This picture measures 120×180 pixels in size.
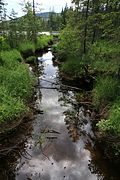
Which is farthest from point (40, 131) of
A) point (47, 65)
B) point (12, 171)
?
point (47, 65)

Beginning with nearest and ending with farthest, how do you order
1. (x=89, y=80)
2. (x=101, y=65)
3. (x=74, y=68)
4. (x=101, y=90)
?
(x=101, y=90), (x=101, y=65), (x=89, y=80), (x=74, y=68)

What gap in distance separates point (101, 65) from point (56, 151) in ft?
39.8

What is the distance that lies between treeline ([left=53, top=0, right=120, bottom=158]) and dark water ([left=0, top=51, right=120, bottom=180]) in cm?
105

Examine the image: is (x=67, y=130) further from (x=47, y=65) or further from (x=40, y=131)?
(x=47, y=65)

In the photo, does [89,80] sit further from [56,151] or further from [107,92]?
[56,151]

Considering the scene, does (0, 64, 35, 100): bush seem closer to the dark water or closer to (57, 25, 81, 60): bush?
the dark water

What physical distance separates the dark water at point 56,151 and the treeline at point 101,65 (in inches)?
41.5

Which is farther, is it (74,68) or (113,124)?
(74,68)

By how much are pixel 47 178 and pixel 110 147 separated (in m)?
3.69

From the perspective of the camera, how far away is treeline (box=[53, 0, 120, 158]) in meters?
12.0

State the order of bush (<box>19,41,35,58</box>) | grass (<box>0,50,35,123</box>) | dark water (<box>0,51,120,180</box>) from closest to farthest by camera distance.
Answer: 1. dark water (<box>0,51,120,180</box>)
2. grass (<box>0,50,35,123</box>)
3. bush (<box>19,41,35,58</box>)

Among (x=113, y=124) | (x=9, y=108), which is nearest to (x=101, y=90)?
(x=113, y=124)

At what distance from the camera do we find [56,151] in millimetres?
12117

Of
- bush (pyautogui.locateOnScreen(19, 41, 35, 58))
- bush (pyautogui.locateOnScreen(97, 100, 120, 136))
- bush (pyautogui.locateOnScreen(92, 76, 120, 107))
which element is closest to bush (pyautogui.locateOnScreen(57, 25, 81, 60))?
bush (pyautogui.locateOnScreen(19, 41, 35, 58))
